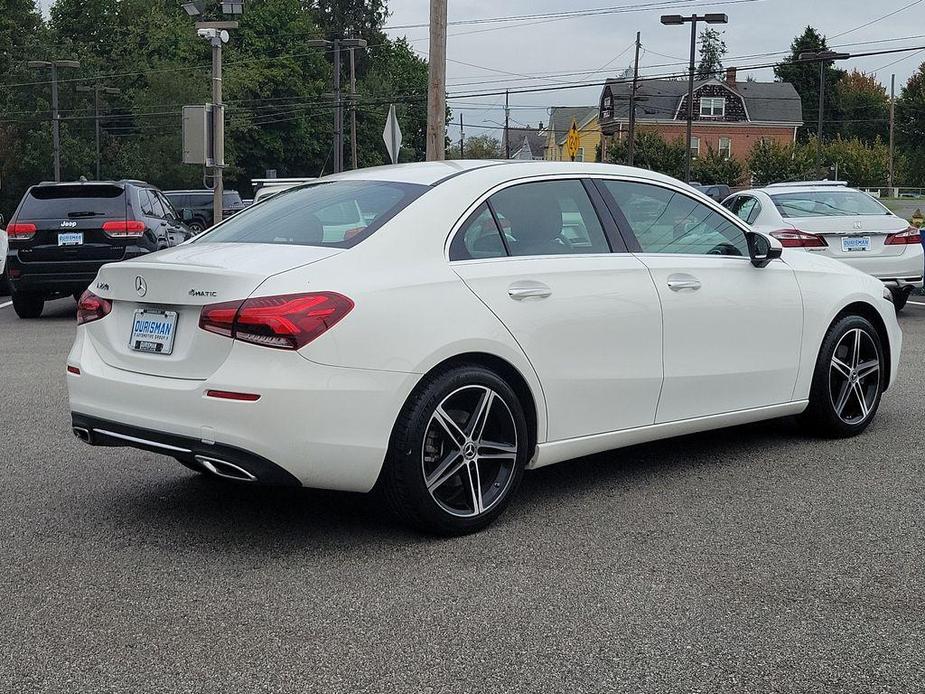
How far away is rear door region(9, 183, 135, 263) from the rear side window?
10.5 metres

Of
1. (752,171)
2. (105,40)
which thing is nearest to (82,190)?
(752,171)

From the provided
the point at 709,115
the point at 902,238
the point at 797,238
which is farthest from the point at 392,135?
the point at 709,115

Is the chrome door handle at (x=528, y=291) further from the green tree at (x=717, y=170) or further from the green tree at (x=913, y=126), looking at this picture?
the green tree at (x=913, y=126)

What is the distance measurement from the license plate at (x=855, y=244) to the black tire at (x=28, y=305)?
388 inches

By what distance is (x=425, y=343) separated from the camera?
470 cm

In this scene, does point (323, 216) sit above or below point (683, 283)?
above

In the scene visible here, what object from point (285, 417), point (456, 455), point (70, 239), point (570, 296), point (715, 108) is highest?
point (715, 108)

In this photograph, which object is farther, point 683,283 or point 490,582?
point 683,283

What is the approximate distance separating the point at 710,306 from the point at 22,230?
11.2 meters

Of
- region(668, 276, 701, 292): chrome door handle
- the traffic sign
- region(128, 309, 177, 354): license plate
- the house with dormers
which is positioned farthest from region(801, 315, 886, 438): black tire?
the house with dormers

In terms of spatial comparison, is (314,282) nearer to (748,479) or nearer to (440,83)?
(748,479)

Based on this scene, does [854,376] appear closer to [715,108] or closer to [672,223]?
[672,223]

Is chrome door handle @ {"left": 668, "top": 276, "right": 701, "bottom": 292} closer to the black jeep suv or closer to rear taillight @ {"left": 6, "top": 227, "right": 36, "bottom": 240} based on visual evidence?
the black jeep suv

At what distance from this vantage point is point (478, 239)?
203 inches
